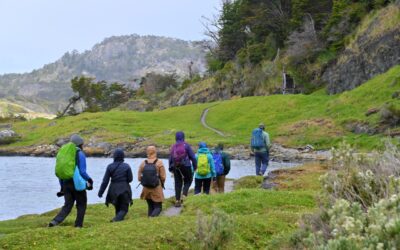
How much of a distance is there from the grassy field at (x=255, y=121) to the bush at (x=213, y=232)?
31.2 meters

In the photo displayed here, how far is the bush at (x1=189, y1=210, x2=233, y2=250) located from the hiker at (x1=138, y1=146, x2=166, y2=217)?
5316mm

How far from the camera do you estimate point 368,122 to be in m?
50.6

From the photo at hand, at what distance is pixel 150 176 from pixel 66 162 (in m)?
2.78

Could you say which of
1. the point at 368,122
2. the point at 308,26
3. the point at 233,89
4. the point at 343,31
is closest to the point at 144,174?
the point at 368,122

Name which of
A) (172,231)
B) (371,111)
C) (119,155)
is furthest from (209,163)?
(371,111)

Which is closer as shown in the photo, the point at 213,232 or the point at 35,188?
the point at 213,232

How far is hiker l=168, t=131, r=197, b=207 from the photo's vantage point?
62.1ft

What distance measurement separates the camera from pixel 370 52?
66.5 metres

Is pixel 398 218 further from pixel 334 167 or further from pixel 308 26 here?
pixel 308 26

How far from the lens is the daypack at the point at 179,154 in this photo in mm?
18906

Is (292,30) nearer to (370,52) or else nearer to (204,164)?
(370,52)

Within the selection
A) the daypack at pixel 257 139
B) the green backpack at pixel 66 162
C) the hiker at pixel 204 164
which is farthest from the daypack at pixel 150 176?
the daypack at pixel 257 139

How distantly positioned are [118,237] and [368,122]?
4184 cm

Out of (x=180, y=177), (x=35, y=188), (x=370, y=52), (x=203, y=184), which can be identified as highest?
(x=370, y=52)
